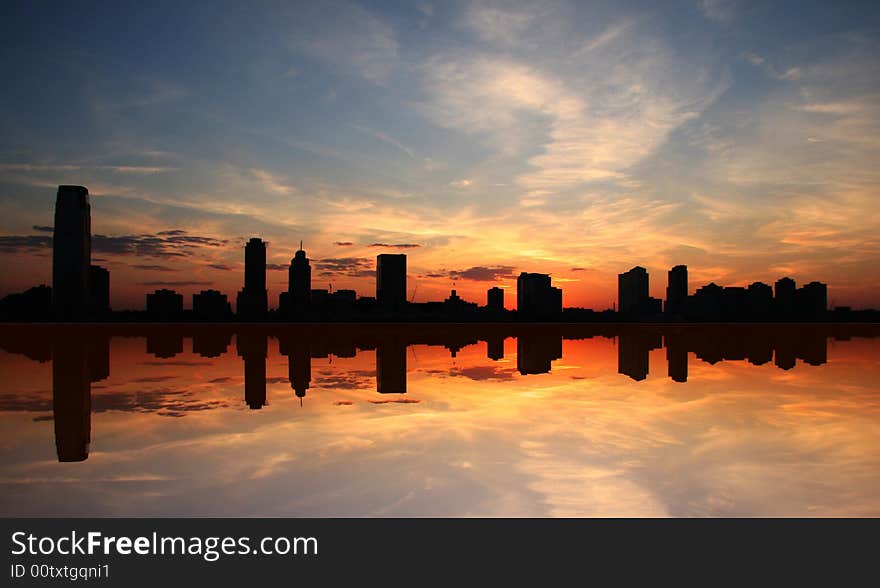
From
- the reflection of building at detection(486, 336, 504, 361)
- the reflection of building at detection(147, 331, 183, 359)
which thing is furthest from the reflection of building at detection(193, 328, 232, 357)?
the reflection of building at detection(486, 336, 504, 361)

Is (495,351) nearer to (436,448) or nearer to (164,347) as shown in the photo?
(164,347)

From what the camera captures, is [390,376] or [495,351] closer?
[390,376]

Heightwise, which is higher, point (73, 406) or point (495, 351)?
point (73, 406)

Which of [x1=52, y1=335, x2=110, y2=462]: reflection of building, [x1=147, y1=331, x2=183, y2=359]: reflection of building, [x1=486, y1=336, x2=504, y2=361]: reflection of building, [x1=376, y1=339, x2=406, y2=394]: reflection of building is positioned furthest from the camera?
[x1=147, y1=331, x2=183, y2=359]: reflection of building

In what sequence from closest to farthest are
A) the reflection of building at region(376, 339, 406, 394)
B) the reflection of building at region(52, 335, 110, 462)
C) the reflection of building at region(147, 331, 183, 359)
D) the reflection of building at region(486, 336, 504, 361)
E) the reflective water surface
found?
the reflective water surface < the reflection of building at region(52, 335, 110, 462) < the reflection of building at region(376, 339, 406, 394) < the reflection of building at region(486, 336, 504, 361) < the reflection of building at region(147, 331, 183, 359)

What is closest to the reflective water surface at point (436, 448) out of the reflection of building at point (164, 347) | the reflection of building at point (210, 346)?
the reflection of building at point (164, 347)

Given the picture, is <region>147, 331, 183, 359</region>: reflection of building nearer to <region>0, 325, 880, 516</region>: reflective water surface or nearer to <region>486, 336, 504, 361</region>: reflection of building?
<region>0, 325, 880, 516</region>: reflective water surface

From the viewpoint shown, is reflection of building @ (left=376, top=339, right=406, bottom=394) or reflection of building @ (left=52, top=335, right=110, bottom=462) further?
reflection of building @ (left=376, top=339, right=406, bottom=394)

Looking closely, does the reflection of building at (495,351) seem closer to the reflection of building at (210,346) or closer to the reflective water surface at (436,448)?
the reflective water surface at (436,448)

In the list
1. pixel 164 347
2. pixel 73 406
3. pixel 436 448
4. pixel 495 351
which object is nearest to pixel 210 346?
pixel 164 347

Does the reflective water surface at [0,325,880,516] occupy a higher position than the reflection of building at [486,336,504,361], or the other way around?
the reflective water surface at [0,325,880,516]

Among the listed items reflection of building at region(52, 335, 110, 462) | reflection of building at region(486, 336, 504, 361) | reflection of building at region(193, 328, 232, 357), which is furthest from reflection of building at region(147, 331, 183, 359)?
reflection of building at region(486, 336, 504, 361)

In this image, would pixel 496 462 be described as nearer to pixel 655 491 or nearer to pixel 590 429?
pixel 655 491
